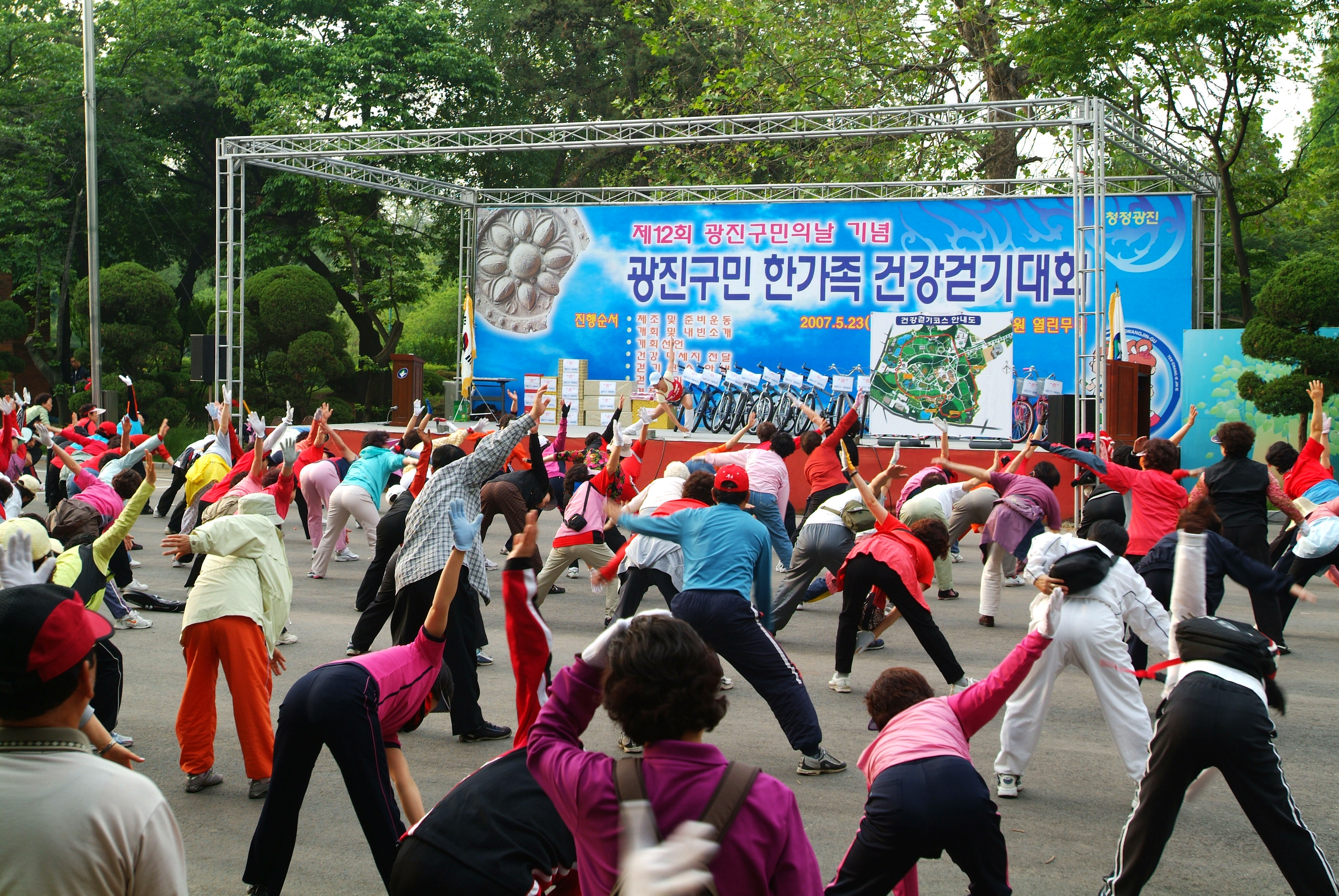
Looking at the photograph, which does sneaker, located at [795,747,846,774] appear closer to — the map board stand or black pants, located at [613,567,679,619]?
black pants, located at [613,567,679,619]

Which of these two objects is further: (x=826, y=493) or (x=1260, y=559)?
(x=826, y=493)

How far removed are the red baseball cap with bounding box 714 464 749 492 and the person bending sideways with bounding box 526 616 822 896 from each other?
347 centimetres

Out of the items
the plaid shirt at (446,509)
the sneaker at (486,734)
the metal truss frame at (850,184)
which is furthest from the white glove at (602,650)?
the metal truss frame at (850,184)

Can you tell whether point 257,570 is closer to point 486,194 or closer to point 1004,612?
point 1004,612

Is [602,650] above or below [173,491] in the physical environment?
above

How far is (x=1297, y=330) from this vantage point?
1441 cm

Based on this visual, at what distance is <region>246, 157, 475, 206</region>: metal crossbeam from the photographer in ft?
64.4

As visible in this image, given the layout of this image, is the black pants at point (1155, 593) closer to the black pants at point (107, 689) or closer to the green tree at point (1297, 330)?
the black pants at point (107, 689)

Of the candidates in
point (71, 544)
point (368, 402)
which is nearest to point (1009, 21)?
A: point (368, 402)

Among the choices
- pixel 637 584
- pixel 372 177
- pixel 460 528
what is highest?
pixel 372 177

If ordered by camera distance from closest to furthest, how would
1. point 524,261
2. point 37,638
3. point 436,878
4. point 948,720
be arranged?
point 37,638 → point 436,878 → point 948,720 → point 524,261

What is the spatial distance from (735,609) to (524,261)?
20.0m

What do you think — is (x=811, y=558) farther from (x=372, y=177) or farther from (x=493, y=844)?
(x=372, y=177)

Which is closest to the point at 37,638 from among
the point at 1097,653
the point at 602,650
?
the point at 602,650
